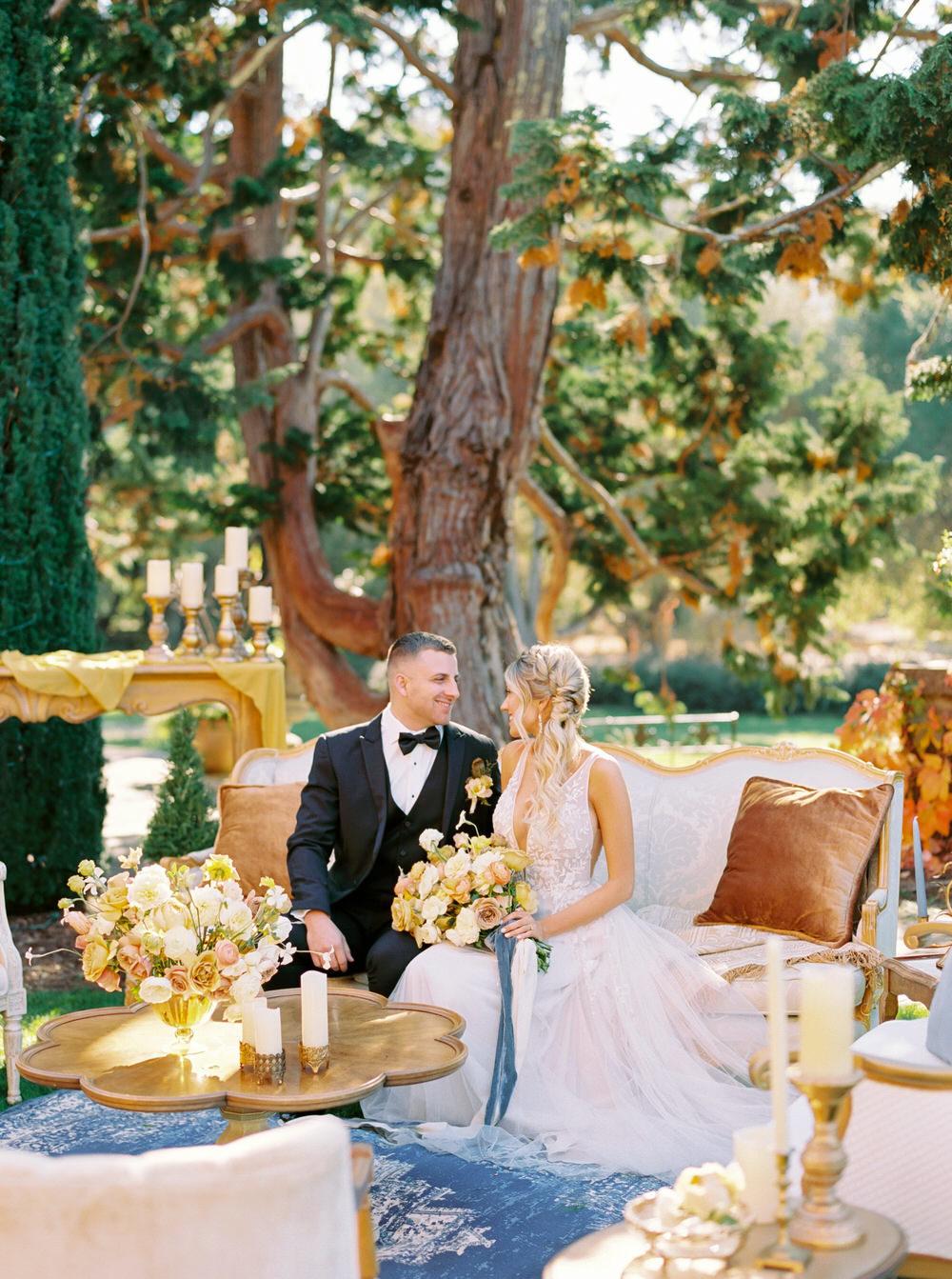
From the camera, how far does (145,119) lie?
11.8 meters

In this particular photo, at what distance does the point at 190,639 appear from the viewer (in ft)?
24.6

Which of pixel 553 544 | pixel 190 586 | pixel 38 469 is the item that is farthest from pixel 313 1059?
Result: pixel 553 544

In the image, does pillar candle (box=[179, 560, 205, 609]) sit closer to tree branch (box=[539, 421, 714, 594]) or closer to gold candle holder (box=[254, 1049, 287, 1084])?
gold candle holder (box=[254, 1049, 287, 1084])

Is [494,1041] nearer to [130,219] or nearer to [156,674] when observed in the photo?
[156,674]

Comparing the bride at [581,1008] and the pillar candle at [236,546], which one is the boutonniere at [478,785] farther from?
the pillar candle at [236,546]

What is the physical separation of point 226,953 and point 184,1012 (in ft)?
0.83

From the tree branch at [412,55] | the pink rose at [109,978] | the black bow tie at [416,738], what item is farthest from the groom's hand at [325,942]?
the tree branch at [412,55]

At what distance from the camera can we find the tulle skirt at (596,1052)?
179 inches

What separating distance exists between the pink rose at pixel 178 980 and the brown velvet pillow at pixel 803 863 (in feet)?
7.64

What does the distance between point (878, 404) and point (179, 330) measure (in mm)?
7583

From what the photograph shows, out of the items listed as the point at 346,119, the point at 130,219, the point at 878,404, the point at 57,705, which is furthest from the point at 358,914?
the point at 346,119

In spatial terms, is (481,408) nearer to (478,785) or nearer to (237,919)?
(478,785)

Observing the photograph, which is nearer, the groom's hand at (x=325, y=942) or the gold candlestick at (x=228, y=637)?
the groom's hand at (x=325, y=942)

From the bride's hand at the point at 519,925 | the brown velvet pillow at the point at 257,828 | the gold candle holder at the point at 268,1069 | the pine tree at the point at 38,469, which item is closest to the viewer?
the gold candle holder at the point at 268,1069
